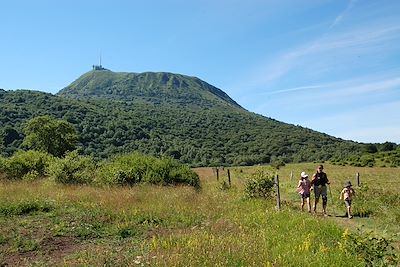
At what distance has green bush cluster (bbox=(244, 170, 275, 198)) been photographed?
19047mm

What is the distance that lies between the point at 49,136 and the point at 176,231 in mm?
52593

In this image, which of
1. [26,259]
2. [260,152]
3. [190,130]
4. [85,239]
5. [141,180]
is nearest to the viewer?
[26,259]

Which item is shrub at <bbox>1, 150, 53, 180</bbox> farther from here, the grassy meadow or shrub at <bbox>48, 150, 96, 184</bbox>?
the grassy meadow

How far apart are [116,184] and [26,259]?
14.0 metres

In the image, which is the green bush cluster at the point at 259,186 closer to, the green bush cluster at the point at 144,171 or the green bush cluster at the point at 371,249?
the green bush cluster at the point at 144,171

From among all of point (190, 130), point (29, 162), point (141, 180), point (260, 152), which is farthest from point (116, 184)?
point (190, 130)

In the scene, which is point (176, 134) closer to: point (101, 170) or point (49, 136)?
point (49, 136)

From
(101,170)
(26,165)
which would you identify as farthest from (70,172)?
(26,165)

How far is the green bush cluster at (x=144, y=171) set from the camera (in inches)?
924

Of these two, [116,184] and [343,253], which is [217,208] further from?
[116,184]

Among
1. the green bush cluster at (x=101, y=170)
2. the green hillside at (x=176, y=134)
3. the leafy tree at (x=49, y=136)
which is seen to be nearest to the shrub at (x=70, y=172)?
the green bush cluster at (x=101, y=170)

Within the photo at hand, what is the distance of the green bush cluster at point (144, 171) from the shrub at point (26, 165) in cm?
412

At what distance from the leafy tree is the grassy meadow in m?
42.7

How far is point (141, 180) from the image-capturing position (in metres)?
24.1
